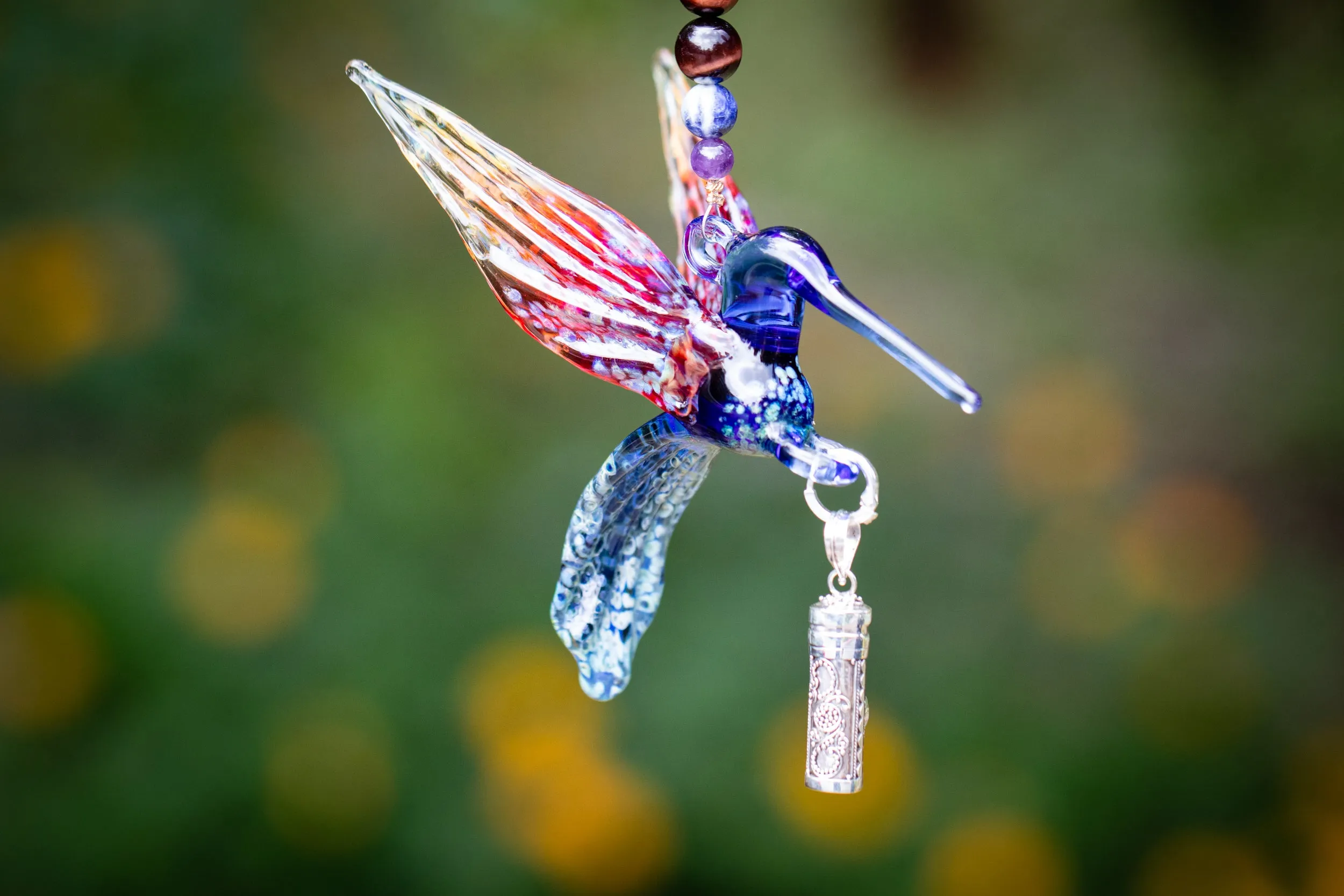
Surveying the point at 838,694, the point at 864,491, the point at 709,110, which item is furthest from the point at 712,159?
the point at 838,694

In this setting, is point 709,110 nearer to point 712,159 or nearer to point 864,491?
point 712,159

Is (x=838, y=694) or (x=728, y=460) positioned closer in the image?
(x=838, y=694)

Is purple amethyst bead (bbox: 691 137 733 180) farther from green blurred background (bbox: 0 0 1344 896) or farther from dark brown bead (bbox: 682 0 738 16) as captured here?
green blurred background (bbox: 0 0 1344 896)

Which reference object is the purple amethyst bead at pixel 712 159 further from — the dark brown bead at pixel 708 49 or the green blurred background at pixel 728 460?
the green blurred background at pixel 728 460

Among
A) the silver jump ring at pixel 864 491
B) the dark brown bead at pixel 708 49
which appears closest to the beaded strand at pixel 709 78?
the dark brown bead at pixel 708 49

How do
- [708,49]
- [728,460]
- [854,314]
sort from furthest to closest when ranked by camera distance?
[728,460] < [708,49] < [854,314]

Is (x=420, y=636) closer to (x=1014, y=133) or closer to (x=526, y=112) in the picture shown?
(x=526, y=112)
